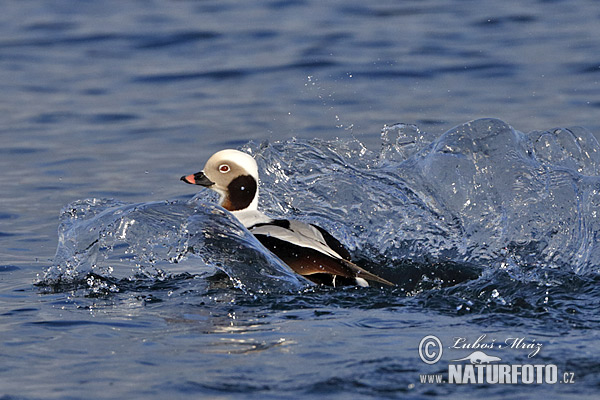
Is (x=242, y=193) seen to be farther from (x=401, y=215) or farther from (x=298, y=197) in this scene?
(x=401, y=215)

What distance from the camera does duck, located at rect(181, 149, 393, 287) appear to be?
16.3 feet

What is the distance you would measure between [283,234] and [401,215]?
1.11m

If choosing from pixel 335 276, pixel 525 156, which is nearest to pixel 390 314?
pixel 335 276

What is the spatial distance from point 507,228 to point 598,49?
18.1ft

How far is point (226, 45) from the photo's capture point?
11305 mm

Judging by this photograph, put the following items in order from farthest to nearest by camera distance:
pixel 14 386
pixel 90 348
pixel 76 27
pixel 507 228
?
pixel 76 27
pixel 507 228
pixel 90 348
pixel 14 386

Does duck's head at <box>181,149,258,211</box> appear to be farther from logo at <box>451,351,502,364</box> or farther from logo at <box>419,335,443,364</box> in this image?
logo at <box>451,351,502,364</box>

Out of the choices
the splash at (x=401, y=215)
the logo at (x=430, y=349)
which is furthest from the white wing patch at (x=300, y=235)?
the logo at (x=430, y=349)

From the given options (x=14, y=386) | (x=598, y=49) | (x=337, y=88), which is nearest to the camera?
(x=14, y=386)

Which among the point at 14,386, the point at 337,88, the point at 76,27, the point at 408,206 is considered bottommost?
the point at 14,386

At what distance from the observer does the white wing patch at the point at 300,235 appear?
510 cm

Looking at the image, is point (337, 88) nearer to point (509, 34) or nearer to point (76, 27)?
point (509, 34)

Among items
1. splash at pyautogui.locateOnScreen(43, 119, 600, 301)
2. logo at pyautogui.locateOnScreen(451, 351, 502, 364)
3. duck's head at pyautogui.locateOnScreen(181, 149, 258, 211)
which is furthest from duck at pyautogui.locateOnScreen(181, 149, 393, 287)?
logo at pyautogui.locateOnScreen(451, 351, 502, 364)

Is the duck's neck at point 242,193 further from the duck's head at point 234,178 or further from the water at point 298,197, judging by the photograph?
the water at point 298,197
